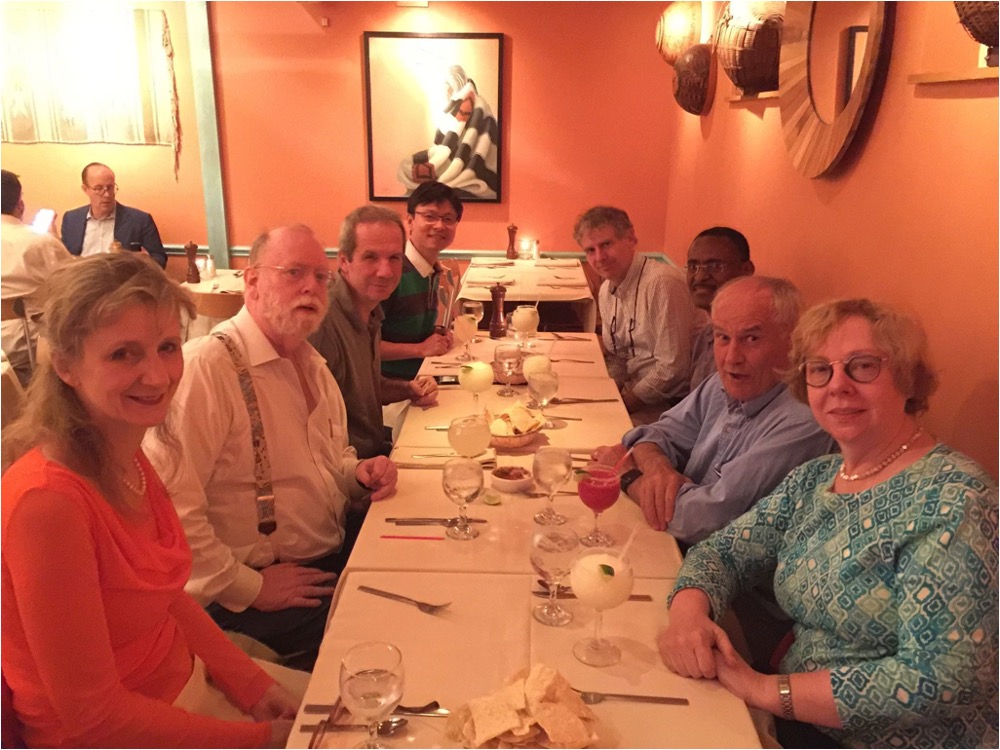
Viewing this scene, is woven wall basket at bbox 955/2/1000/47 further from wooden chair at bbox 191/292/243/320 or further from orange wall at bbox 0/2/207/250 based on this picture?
orange wall at bbox 0/2/207/250

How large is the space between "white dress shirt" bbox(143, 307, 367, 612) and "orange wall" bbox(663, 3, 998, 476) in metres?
1.53

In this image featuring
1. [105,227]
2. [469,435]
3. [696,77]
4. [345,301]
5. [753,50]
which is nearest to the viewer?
[469,435]

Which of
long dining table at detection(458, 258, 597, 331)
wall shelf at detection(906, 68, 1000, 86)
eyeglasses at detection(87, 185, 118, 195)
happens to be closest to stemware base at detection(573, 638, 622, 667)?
wall shelf at detection(906, 68, 1000, 86)

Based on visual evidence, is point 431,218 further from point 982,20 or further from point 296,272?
point 982,20

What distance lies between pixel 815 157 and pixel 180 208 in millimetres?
5364

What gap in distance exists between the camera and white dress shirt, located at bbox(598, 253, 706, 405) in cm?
340

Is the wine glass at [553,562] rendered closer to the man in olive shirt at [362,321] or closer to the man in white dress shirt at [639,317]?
the man in olive shirt at [362,321]

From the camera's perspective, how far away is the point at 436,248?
147 inches

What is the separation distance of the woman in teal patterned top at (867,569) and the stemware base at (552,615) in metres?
0.18

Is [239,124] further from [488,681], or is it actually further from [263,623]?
[488,681]

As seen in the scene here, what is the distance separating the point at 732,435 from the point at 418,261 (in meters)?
2.10

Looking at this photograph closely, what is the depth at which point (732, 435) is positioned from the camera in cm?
197

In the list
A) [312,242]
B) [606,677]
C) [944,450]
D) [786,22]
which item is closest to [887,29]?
[786,22]

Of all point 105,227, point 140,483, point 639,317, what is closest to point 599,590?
point 140,483
